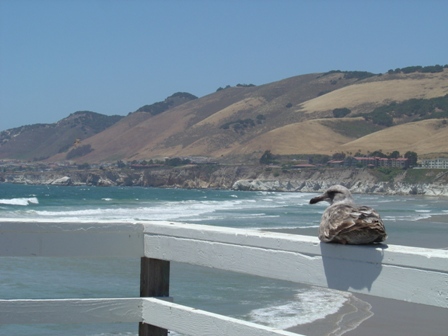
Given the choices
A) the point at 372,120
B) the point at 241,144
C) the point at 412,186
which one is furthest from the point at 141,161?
the point at 412,186

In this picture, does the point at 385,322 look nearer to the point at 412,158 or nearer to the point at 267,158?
the point at 412,158

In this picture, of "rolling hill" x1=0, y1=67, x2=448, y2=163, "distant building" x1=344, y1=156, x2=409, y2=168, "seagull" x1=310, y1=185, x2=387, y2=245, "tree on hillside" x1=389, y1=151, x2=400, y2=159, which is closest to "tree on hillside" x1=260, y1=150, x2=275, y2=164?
"rolling hill" x1=0, y1=67, x2=448, y2=163

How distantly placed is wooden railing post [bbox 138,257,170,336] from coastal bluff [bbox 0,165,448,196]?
320 ft

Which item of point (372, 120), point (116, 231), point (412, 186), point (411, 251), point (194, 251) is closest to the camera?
point (411, 251)

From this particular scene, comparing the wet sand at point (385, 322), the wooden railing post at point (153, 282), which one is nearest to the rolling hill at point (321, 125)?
the wet sand at point (385, 322)

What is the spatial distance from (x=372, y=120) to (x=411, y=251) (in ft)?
500

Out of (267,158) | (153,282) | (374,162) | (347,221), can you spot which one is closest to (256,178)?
(267,158)

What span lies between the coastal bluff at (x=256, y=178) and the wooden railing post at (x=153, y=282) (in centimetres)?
9757

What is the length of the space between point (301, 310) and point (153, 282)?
8253mm

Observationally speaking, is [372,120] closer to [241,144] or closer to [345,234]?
[241,144]

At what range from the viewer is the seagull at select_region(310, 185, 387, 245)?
2.53 m

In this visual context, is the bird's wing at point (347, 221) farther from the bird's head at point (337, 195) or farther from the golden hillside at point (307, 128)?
the golden hillside at point (307, 128)

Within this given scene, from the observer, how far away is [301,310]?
37.2 ft

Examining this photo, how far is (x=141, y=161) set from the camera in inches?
6781
